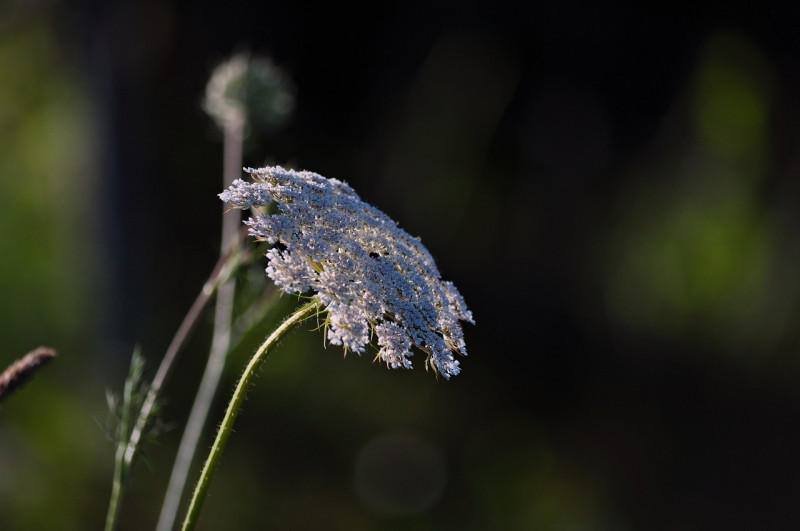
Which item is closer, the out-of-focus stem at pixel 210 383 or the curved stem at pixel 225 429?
the curved stem at pixel 225 429

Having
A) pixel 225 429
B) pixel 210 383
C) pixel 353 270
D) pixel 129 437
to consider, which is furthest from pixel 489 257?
pixel 225 429

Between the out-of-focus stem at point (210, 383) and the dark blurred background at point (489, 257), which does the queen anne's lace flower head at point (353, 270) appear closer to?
the out-of-focus stem at point (210, 383)

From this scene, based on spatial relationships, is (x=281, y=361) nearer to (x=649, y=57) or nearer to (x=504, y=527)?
(x=504, y=527)

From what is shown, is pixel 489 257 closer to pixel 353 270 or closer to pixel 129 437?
pixel 129 437

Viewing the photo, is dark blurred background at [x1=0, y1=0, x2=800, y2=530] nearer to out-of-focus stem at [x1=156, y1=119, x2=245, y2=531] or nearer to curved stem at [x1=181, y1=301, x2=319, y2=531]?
out-of-focus stem at [x1=156, y1=119, x2=245, y2=531]

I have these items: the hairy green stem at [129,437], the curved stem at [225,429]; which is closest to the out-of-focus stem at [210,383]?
the hairy green stem at [129,437]

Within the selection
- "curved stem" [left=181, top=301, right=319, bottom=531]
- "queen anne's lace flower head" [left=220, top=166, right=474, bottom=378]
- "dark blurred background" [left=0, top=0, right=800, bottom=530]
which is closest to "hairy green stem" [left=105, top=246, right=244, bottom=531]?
"curved stem" [left=181, top=301, right=319, bottom=531]
